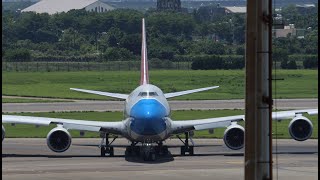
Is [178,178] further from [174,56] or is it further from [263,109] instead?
[174,56]

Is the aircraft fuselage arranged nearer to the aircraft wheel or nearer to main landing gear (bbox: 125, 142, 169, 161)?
main landing gear (bbox: 125, 142, 169, 161)

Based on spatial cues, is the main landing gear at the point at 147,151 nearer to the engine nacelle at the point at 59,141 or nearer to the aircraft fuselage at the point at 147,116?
the aircraft fuselage at the point at 147,116

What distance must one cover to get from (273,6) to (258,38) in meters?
0.91

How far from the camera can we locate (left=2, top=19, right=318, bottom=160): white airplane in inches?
2108

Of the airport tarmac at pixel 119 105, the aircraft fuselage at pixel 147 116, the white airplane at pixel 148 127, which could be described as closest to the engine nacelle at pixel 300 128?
the white airplane at pixel 148 127

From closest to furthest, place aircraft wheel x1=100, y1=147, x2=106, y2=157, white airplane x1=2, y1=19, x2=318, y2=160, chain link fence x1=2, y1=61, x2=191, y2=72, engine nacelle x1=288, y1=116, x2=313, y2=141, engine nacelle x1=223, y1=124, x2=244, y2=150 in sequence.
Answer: white airplane x1=2, y1=19, x2=318, y2=160 → engine nacelle x1=223, y1=124, x2=244, y2=150 → aircraft wheel x1=100, y1=147, x2=106, y2=157 → engine nacelle x1=288, y1=116, x2=313, y2=141 → chain link fence x1=2, y1=61, x2=191, y2=72

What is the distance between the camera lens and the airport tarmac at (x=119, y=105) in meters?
92.0

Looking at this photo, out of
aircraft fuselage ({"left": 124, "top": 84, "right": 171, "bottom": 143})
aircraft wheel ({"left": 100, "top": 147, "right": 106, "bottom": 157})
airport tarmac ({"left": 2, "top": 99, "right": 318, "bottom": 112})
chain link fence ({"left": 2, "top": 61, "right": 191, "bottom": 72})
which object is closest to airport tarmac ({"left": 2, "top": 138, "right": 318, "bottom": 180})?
aircraft wheel ({"left": 100, "top": 147, "right": 106, "bottom": 157})

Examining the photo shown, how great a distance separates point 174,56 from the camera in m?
176

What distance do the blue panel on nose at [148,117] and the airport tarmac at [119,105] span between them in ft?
117

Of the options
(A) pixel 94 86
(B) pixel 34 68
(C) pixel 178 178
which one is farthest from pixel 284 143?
(B) pixel 34 68

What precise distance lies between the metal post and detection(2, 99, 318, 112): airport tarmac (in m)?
67.9

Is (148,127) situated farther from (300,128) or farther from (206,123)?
(300,128)

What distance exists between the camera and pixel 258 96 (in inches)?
825
